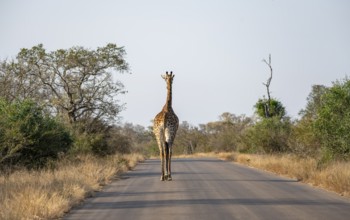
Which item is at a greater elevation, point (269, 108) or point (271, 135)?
point (269, 108)

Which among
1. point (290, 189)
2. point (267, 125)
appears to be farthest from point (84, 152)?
point (290, 189)

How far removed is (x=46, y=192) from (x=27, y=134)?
9.14 m

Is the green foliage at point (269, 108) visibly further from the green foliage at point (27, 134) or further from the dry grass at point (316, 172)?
the green foliage at point (27, 134)

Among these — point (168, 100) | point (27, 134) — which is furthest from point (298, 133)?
Answer: point (27, 134)

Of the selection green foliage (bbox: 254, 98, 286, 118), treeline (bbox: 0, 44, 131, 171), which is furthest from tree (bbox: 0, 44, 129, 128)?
green foliage (bbox: 254, 98, 286, 118)

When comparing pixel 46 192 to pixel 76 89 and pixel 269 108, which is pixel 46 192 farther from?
pixel 269 108

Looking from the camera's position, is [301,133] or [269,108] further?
[269,108]

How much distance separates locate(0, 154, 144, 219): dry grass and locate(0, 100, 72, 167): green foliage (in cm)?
151

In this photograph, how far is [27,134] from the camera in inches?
892

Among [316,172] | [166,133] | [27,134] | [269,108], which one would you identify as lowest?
[316,172]

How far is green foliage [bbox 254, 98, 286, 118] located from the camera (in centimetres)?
5016

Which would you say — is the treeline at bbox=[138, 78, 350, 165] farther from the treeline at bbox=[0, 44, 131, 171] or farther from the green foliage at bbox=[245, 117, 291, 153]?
the treeline at bbox=[0, 44, 131, 171]

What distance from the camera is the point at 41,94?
38188mm

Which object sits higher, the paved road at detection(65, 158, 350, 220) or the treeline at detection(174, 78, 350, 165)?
the treeline at detection(174, 78, 350, 165)
